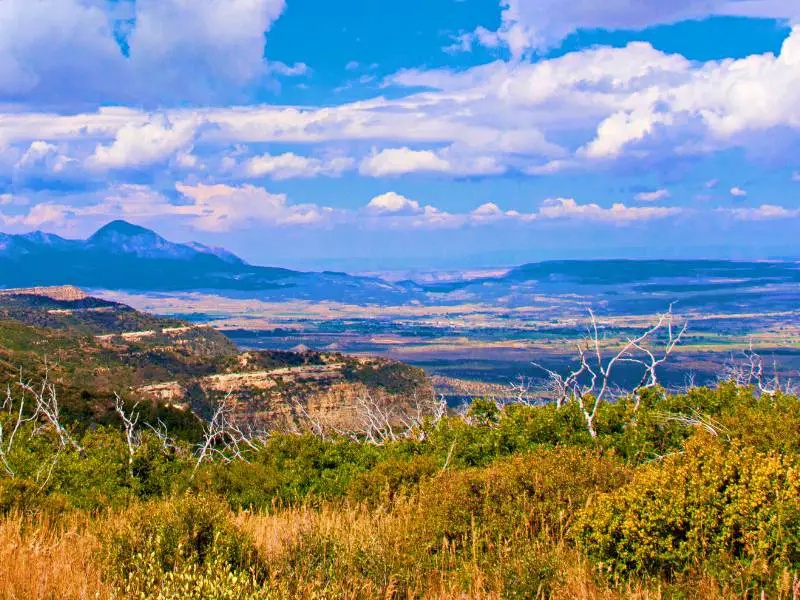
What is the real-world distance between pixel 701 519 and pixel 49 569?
18.1 feet

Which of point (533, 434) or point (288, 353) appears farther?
point (288, 353)

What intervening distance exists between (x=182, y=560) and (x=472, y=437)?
459 inches

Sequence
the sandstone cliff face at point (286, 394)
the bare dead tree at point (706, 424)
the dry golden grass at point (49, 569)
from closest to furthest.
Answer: the dry golden grass at point (49, 569) < the bare dead tree at point (706, 424) < the sandstone cliff face at point (286, 394)

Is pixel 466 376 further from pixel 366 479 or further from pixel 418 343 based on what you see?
pixel 366 479

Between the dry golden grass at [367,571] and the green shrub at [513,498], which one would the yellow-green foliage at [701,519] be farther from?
the green shrub at [513,498]

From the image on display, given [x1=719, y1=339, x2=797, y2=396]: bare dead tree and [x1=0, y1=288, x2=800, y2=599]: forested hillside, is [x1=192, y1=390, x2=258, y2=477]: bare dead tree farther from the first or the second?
[x1=719, y1=339, x2=797, y2=396]: bare dead tree

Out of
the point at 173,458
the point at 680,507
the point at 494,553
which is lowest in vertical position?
the point at 173,458

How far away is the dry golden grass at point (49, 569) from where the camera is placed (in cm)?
586

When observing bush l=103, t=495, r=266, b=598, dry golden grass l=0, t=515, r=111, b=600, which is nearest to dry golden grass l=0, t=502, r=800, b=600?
dry golden grass l=0, t=515, r=111, b=600

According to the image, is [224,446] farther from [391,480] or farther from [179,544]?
[179,544]

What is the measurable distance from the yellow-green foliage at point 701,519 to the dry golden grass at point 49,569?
4320 mm

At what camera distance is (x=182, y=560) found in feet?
21.6

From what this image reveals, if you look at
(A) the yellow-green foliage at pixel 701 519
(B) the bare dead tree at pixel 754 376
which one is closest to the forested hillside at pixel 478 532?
(A) the yellow-green foliage at pixel 701 519

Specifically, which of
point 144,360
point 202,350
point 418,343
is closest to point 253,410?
point 144,360
